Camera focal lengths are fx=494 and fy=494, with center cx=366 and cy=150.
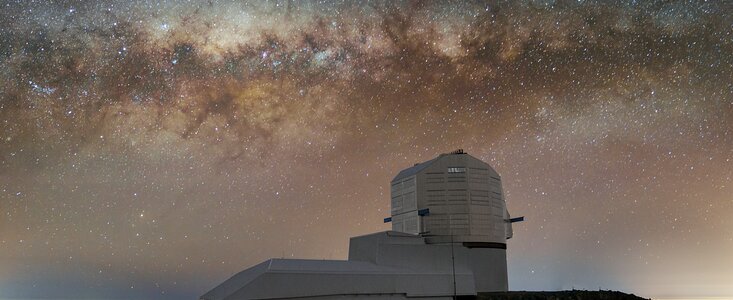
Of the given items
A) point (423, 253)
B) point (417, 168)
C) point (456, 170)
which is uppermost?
point (417, 168)

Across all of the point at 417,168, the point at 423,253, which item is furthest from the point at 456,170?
the point at 423,253

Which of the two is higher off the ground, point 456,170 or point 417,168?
point 417,168

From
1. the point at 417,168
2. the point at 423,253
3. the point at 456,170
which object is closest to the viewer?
the point at 423,253

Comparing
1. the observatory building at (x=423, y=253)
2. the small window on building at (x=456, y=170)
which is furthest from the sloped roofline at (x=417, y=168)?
the small window on building at (x=456, y=170)

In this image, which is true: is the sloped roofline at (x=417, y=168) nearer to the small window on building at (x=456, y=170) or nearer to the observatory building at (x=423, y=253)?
the observatory building at (x=423, y=253)

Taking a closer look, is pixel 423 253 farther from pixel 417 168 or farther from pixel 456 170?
pixel 417 168

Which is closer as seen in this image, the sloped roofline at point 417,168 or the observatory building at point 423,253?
the observatory building at point 423,253

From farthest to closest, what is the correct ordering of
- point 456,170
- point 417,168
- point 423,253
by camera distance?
point 417,168
point 456,170
point 423,253

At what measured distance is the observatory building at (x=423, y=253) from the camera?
27766 millimetres

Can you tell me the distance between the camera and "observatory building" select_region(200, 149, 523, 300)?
91.1 ft

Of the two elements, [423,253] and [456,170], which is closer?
[423,253]

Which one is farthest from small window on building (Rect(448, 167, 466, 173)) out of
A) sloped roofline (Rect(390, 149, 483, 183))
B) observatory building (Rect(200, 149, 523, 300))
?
sloped roofline (Rect(390, 149, 483, 183))

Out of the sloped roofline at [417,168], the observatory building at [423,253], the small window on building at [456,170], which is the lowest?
the observatory building at [423,253]

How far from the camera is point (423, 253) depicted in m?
34.9
